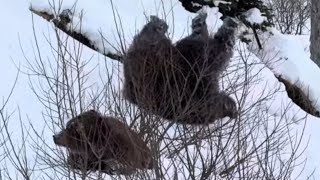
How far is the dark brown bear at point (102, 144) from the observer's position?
16.8 feet

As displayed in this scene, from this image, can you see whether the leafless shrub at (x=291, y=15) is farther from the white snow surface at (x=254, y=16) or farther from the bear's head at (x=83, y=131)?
the bear's head at (x=83, y=131)

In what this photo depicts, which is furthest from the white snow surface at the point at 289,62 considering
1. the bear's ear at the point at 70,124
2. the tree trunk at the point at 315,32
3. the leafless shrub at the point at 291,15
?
the leafless shrub at the point at 291,15

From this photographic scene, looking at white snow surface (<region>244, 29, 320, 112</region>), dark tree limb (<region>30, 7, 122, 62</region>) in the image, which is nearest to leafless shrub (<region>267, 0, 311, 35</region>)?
white snow surface (<region>244, 29, 320, 112</region>)

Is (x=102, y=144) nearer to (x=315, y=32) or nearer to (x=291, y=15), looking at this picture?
(x=315, y=32)

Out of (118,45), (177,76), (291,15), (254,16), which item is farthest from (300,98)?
(291,15)

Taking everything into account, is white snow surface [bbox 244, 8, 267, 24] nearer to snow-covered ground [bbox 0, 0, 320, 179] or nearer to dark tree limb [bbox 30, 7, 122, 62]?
snow-covered ground [bbox 0, 0, 320, 179]

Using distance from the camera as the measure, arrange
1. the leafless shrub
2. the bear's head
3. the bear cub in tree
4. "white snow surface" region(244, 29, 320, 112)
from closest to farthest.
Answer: the bear's head
the bear cub in tree
"white snow surface" region(244, 29, 320, 112)
the leafless shrub

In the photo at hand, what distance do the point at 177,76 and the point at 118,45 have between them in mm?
1562

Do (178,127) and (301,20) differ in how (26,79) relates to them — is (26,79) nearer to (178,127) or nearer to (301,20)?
(178,127)

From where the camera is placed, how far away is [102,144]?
540cm

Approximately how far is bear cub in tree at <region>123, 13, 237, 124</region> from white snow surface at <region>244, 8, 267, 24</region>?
432 cm

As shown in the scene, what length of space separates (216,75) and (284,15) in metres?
17.9

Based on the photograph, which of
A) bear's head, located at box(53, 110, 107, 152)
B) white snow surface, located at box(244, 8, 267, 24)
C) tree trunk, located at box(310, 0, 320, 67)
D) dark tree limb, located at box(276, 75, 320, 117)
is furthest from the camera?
tree trunk, located at box(310, 0, 320, 67)

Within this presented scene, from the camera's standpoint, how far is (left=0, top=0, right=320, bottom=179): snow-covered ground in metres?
7.93
